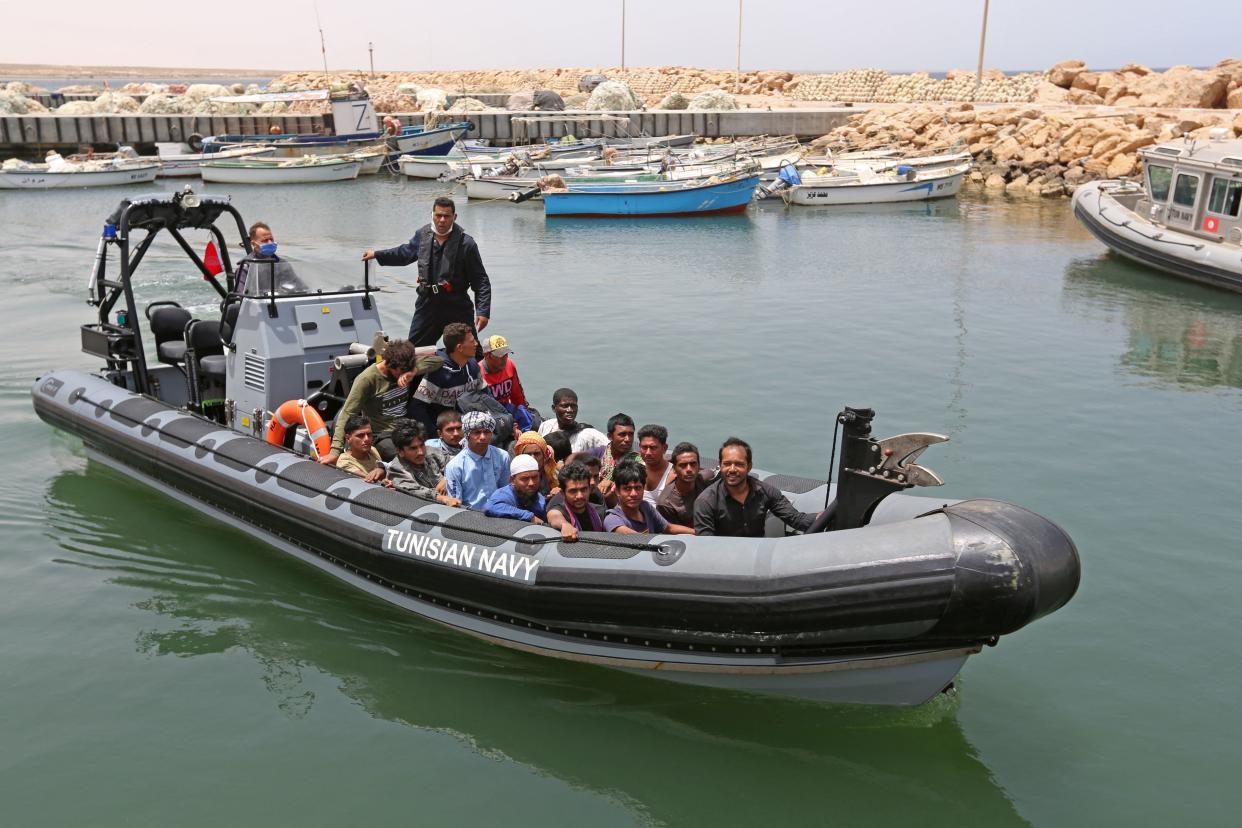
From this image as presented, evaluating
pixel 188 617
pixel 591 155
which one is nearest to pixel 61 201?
pixel 591 155

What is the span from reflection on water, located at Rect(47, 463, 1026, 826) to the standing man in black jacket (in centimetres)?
225

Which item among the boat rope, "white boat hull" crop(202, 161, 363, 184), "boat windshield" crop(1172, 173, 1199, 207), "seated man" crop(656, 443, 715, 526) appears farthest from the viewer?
"white boat hull" crop(202, 161, 363, 184)

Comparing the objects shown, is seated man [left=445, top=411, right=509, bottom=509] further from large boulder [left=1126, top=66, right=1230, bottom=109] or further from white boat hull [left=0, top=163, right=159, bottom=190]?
large boulder [left=1126, top=66, right=1230, bottom=109]

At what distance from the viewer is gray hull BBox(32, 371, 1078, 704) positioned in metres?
5.01

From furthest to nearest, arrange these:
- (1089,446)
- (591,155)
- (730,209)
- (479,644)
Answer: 1. (591,155)
2. (730,209)
3. (1089,446)
4. (479,644)

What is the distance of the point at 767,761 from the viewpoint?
18.7 ft

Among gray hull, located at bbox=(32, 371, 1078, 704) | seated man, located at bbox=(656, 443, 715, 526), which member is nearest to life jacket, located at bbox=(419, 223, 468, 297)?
gray hull, located at bbox=(32, 371, 1078, 704)

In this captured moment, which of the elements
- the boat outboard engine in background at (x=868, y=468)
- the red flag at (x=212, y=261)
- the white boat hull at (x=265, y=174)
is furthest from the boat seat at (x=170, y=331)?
the white boat hull at (x=265, y=174)

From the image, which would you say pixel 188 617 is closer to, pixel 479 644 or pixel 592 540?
pixel 479 644

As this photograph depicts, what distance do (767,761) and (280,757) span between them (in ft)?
8.52

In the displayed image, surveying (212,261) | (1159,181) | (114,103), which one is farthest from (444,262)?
(114,103)

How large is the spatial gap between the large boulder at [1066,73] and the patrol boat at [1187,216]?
97.9 feet

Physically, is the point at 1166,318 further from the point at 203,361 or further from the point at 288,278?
the point at 203,361

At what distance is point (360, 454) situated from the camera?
24.0ft
